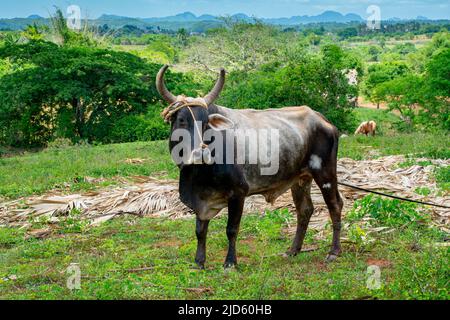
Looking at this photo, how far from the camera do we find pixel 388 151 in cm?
1453

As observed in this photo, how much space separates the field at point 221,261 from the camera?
598cm

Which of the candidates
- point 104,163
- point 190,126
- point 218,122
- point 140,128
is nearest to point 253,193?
point 218,122

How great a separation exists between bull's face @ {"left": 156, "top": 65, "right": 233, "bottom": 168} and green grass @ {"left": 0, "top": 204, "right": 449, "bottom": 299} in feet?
4.13

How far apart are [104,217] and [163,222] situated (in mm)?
984

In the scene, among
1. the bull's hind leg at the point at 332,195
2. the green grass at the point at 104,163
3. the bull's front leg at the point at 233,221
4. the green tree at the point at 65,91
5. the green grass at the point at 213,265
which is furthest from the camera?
the green tree at the point at 65,91

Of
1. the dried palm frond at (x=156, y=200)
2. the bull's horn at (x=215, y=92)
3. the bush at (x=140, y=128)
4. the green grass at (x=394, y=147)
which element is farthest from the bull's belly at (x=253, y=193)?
the bush at (x=140, y=128)

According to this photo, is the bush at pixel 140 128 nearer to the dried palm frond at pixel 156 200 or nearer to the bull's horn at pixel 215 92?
the dried palm frond at pixel 156 200

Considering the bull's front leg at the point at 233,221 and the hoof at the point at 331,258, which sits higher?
→ the bull's front leg at the point at 233,221

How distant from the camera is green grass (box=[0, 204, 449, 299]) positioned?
5.96 metres

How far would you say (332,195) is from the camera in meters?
A: 7.55

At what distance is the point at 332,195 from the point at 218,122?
74.3 inches

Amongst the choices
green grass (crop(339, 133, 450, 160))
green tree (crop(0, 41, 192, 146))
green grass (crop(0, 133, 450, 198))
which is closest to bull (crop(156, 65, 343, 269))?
green grass (crop(0, 133, 450, 198))

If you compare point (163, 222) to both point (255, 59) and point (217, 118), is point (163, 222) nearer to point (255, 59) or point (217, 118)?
point (217, 118)
